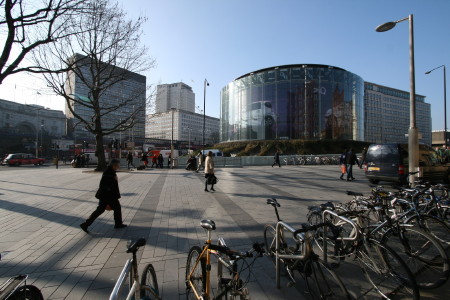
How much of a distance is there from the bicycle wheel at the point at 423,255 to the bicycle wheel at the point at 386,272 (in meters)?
0.39

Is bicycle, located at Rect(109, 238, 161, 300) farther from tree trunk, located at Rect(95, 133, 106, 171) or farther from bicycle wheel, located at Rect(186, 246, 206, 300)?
tree trunk, located at Rect(95, 133, 106, 171)

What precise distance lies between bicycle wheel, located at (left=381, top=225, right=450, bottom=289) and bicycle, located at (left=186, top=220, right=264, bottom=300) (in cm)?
212

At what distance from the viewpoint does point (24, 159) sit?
35.0 m

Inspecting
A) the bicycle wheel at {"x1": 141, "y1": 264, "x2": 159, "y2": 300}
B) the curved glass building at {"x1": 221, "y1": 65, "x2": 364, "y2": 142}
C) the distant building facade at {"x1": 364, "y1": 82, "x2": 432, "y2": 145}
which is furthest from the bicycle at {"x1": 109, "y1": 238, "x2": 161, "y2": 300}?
the distant building facade at {"x1": 364, "y1": 82, "x2": 432, "y2": 145}

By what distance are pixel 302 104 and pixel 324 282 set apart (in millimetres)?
45020

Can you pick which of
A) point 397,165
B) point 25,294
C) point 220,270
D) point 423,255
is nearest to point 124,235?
point 25,294

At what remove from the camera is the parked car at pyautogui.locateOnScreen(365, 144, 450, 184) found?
9727 mm

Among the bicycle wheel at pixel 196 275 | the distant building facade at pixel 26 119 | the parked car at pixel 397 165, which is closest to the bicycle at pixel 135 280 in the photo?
the bicycle wheel at pixel 196 275

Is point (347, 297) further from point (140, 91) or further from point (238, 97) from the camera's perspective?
point (238, 97)

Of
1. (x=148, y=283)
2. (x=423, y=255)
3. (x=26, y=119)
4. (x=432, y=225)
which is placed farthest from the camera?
(x=26, y=119)

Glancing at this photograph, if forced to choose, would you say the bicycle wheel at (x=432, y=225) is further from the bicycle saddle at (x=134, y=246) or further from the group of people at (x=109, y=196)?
the group of people at (x=109, y=196)

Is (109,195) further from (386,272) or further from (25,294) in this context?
(386,272)

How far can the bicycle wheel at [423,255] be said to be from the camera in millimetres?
2965

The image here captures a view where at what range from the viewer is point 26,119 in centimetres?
8725
